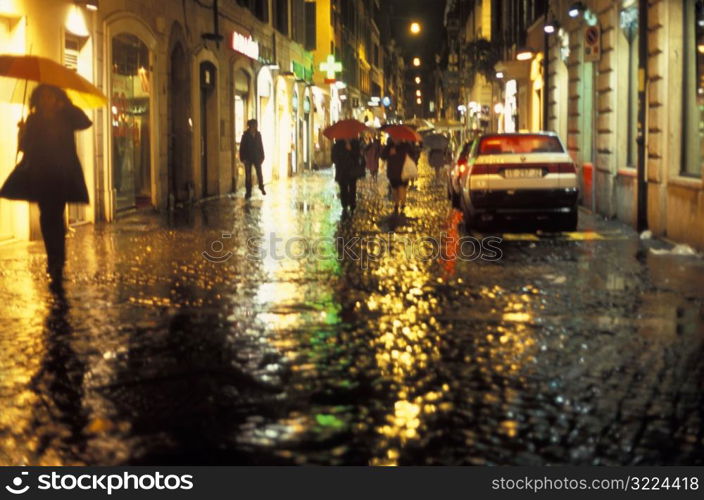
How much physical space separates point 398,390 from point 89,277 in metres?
6.33

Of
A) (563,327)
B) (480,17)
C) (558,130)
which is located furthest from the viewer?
(480,17)

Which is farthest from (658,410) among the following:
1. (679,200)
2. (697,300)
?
(679,200)

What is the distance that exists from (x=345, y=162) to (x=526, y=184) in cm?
554

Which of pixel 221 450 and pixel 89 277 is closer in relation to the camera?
pixel 221 450

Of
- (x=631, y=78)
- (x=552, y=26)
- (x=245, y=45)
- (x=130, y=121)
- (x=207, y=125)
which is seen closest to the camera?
(x=631, y=78)

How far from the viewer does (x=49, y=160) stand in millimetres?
11859

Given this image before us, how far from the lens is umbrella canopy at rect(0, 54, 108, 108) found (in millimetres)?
12461

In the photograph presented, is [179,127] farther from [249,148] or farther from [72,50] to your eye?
[72,50]

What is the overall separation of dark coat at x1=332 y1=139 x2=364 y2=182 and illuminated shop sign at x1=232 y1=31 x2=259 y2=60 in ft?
27.6

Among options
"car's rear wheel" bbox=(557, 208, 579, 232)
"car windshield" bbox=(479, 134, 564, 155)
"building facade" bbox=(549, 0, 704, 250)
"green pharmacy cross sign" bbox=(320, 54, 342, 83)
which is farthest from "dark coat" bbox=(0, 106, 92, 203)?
"green pharmacy cross sign" bbox=(320, 54, 342, 83)

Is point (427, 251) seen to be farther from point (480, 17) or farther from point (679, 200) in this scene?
point (480, 17)

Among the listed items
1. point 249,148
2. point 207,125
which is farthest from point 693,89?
point 207,125

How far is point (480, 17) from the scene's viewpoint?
2347 inches

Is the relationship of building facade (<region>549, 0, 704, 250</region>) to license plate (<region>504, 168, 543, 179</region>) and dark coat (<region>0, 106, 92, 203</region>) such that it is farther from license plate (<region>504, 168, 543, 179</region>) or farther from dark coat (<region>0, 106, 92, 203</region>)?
dark coat (<region>0, 106, 92, 203</region>)
